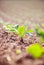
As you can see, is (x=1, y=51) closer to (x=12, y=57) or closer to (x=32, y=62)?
(x=12, y=57)

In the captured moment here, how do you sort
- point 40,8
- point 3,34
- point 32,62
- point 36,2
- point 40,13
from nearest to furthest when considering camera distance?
1. point 32,62
2. point 3,34
3. point 40,13
4. point 40,8
5. point 36,2

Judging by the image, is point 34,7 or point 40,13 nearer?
point 40,13

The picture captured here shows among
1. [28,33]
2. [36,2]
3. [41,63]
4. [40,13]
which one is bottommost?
[41,63]

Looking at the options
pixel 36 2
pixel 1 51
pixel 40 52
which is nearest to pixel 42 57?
pixel 40 52

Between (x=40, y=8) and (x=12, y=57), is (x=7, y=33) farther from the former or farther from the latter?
(x=40, y=8)

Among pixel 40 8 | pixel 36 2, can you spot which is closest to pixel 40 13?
pixel 40 8

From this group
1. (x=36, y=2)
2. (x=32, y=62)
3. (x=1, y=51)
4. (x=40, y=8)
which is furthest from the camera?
(x=36, y=2)

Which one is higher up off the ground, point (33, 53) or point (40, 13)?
point (40, 13)

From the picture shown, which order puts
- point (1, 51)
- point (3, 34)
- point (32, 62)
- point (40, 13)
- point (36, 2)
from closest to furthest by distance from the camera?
point (32, 62), point (1, 51), point (3, 34), point (40, 13), point (36, 2)

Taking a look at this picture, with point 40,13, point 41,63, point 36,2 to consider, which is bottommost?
point 41,63
